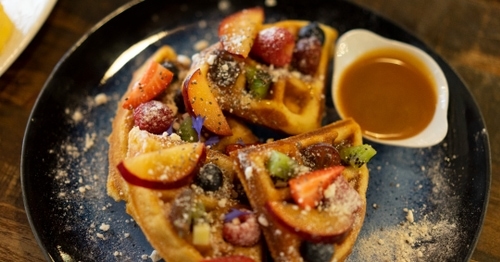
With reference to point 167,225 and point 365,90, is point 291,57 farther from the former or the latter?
point 167,225

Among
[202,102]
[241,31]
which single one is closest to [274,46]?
[241,31]

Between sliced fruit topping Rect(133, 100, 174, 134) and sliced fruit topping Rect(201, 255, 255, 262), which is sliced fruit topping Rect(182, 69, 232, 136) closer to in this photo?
sliced fruit topping Rect(133, 100, 174, 134)

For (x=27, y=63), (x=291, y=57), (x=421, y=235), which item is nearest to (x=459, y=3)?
(x=291, y=57)

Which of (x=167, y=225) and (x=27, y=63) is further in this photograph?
(x=27, y=63)

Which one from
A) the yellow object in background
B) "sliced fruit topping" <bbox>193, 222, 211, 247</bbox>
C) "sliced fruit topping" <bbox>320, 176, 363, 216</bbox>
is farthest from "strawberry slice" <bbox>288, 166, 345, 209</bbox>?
the yellow object in background

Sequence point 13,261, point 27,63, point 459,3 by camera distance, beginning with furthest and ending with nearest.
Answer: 1. point 459,3
2. point 27,63
3. point 13,261

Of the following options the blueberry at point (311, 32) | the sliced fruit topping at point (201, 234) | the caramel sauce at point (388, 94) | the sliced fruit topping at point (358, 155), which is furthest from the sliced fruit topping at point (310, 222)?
the blueberry at point (311, 32)

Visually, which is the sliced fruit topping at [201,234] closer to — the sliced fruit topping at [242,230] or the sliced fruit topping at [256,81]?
the sliced fruit topping at [242,230]
